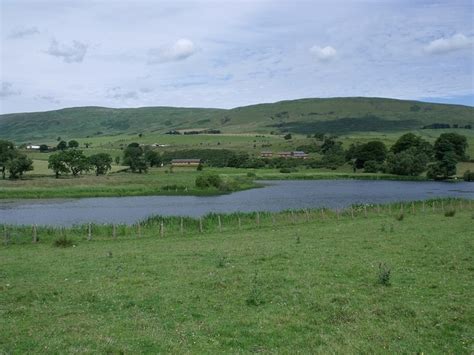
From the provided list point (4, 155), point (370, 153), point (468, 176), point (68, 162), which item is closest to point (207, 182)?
point (68, 162)

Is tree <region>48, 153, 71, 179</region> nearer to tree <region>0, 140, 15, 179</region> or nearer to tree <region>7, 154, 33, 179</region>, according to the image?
tree <region>7, 154, 33, 179</region>

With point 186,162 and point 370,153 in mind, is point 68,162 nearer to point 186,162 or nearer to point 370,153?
point 186,162

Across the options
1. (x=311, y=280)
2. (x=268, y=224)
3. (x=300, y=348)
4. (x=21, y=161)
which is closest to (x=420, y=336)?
(x=300, y=348)

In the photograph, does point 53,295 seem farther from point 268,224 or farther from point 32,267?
point 268,224

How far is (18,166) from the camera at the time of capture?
4710 inches

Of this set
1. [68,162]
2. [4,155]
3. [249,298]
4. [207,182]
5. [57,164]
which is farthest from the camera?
[68,162]

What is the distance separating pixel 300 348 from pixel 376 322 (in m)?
2.64

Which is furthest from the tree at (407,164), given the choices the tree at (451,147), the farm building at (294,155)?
the farm building at (294,155)

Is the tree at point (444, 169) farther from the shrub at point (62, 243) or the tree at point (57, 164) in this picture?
the shrub at point (62, 243)

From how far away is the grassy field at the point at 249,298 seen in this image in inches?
435

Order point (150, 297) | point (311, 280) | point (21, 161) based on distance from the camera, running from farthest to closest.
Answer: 1. point (21, 161)
2. point (311, 280)
3. point (150, 297)

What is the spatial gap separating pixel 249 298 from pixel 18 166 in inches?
4665

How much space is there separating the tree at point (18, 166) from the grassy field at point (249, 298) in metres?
101

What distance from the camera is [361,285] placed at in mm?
15750
